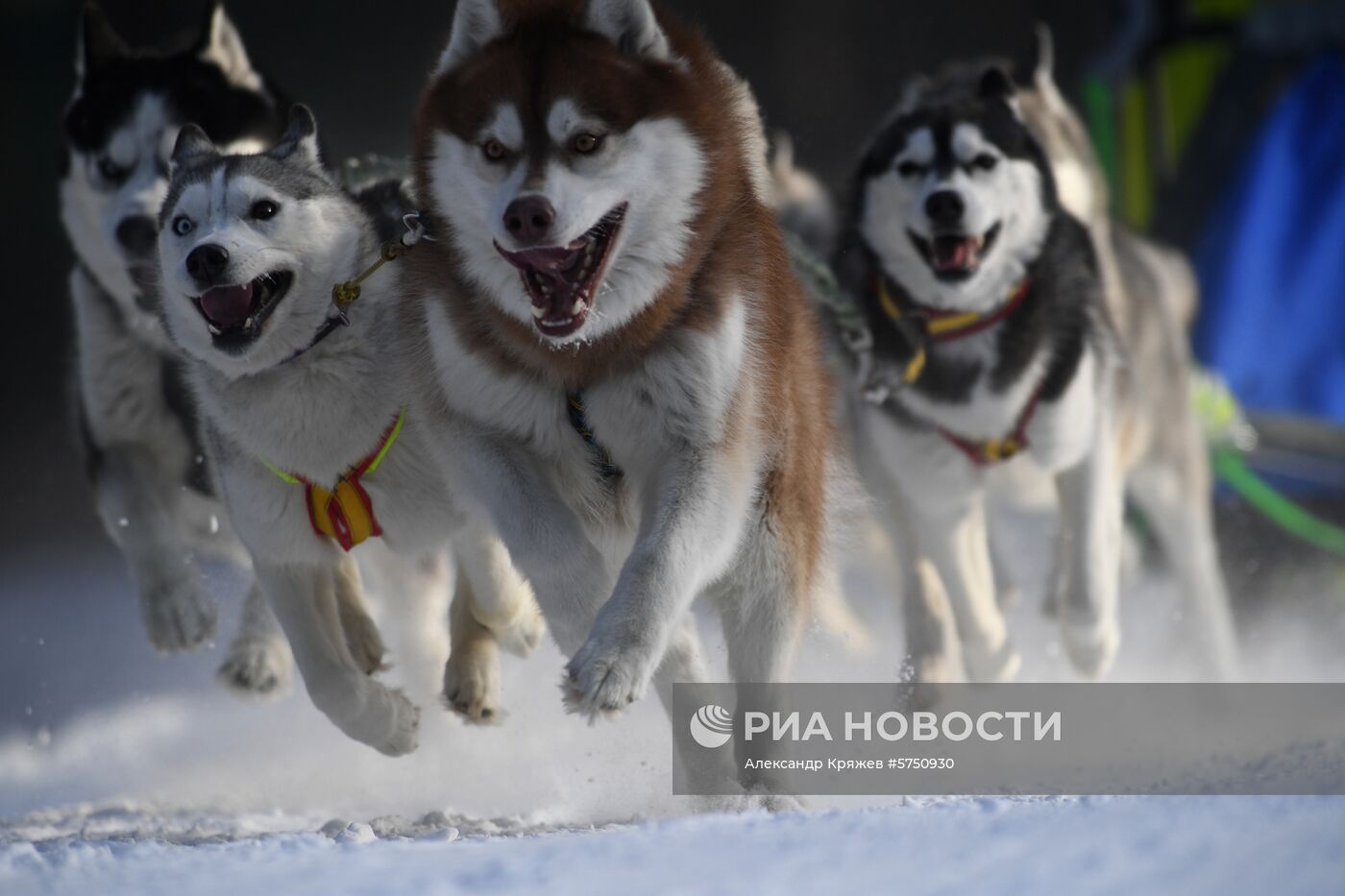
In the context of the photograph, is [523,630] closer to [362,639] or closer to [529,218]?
[362,639]

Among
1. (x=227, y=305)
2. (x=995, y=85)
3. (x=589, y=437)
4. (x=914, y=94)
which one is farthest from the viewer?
(x=914, y=94)

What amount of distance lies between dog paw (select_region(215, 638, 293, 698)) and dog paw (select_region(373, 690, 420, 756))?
1.52ft

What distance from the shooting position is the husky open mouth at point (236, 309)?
10.3 ft

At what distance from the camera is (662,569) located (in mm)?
2807

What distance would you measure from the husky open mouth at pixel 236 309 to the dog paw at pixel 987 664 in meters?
2.61

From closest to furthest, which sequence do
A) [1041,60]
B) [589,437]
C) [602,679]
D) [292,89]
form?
[602,679] < [589,437] < [1041,60] < [292,89]

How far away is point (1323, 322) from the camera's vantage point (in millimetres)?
8070

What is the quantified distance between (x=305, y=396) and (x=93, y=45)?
1.72m

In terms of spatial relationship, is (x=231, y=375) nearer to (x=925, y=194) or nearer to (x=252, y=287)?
(x=252, y=287)

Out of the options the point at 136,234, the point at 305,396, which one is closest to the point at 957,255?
the point at 305,396

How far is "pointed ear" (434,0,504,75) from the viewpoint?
296cm

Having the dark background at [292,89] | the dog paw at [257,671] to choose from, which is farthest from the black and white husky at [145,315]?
the dark background at [292,89]

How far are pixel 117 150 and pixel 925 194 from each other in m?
2.27

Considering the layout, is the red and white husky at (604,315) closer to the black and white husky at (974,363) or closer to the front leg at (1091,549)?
the black and white husky at (974,363)
